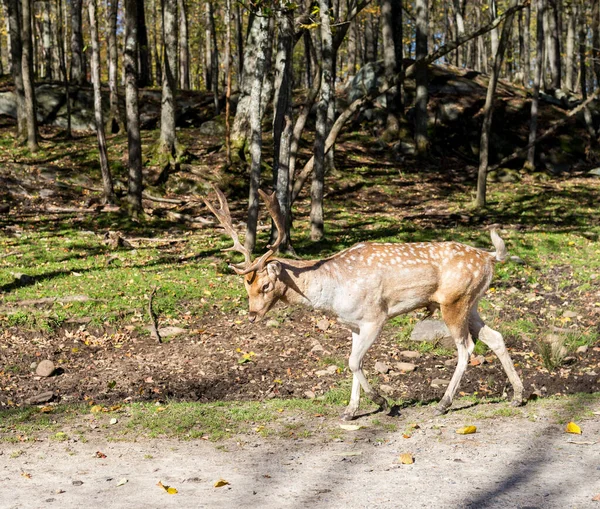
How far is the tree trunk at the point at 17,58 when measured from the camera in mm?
23641

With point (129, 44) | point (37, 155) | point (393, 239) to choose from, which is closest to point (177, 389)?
point (393, 239)

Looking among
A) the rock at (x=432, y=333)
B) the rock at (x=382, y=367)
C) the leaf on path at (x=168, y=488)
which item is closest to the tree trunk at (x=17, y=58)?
the rock at (x=432, y=333)

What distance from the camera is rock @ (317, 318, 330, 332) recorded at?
1174 cm

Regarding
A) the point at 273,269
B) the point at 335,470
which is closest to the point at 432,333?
the point at 273,269

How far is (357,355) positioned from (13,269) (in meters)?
8.95

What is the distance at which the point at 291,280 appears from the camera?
25.5ft

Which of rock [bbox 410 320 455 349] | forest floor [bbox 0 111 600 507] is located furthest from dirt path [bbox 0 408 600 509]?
rock [bbox 410 320 455 349]

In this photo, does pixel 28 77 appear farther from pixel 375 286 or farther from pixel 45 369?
pixel 375 286

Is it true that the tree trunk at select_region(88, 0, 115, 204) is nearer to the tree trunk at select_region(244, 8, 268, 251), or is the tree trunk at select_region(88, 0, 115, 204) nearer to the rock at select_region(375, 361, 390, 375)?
the tree trunk at select_region(244, 8, 268, 251)

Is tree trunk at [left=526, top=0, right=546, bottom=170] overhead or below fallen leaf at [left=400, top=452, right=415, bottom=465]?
overhead

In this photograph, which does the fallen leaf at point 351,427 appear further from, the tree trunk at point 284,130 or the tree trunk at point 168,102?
the tree trunk at point 168,102

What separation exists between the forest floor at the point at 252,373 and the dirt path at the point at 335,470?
0.03 m

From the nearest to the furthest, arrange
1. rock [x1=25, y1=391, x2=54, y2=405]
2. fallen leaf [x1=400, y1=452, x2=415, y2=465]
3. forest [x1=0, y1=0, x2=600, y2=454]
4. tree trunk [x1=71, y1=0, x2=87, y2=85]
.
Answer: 1. fallen leaf [x1=400, y1=452, x2=415, y2=465]
2. rock [x1=25, y1=391, x2=54, y2=405]
3. forest [x1=0, y1=0, x2=600, y2=454]
4. tree trunk [x1=71, y1=0, x2=87, y2=85]

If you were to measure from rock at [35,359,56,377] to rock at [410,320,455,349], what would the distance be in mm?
5280
